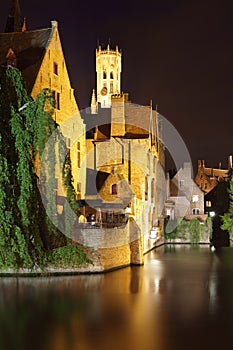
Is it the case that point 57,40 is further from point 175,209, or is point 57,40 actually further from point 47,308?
point 175,209

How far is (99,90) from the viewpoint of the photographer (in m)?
85.1

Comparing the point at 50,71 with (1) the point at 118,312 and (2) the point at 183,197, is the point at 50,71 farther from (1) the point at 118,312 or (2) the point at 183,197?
(2) the point at 183,197

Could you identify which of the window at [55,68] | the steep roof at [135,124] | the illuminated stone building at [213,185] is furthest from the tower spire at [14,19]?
the illuminated stone building at [213,185]

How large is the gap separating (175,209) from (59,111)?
24591 millimetres

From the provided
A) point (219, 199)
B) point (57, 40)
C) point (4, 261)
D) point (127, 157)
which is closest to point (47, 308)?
point (4, 261)

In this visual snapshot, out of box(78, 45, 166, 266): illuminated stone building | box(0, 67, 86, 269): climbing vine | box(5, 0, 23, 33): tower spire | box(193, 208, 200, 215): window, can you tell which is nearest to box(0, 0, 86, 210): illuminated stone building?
box(78, 45, 166, 266): illuminated stone building

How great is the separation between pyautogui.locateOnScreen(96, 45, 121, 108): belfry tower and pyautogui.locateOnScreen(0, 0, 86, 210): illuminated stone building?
52.3 metres

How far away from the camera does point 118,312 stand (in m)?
17.0

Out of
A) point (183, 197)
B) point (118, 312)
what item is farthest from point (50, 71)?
point (183, 197)

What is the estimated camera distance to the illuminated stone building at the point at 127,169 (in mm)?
32281

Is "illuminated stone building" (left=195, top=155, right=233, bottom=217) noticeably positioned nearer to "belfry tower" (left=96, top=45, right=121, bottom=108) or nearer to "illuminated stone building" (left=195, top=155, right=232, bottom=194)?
"illuminated stone building" (left=195, top=155, right=232, bottom=194)

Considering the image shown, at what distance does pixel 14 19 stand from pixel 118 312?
2420 cm

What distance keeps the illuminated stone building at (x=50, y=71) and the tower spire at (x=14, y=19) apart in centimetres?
401

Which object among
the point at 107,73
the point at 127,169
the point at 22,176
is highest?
the point at 107,73
